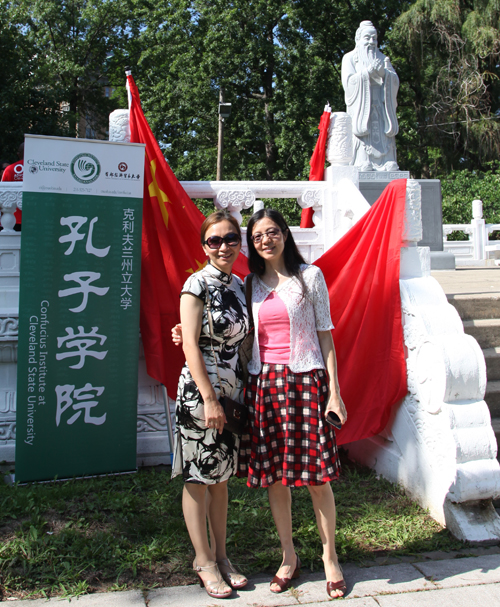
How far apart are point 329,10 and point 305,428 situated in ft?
71.1

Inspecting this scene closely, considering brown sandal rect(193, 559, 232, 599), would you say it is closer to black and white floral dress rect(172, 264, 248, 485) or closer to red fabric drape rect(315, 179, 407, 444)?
black and white floral dress rect(172, 264, 248, 485)

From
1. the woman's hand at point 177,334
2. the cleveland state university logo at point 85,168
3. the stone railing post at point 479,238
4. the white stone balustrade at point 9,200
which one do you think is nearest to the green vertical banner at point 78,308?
the cleveland state university logo at point 85,168

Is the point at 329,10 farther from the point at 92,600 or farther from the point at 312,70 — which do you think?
the point at 92,600

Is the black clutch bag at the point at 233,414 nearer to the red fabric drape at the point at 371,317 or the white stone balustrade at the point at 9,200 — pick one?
the red fabric drape at the point at 371,317

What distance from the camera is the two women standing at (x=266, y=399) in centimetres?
242

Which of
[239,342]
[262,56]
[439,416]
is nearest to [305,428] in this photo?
[239,342]

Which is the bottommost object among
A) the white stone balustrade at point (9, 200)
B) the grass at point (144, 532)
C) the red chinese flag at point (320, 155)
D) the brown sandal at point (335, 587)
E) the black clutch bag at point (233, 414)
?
the brown sandal at point (335, 587)


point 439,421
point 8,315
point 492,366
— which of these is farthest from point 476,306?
point 8,315

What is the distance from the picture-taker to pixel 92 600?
2416 millimetres

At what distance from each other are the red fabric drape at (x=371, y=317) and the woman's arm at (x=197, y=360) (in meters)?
1.45

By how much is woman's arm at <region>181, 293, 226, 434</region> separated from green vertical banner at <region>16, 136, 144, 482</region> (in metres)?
1.32

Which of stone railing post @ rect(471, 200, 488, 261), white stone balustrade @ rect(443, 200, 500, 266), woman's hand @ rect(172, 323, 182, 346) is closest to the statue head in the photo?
white stone balustrade @ rect(443, 200, 500, 266)

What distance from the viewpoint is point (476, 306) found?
4449 mm

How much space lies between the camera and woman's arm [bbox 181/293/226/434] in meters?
2.35
